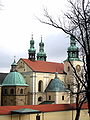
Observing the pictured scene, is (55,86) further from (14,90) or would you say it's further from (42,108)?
(42,108)

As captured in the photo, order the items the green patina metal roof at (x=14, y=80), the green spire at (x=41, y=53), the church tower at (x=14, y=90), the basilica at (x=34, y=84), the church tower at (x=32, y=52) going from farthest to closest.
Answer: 1. the green spire at (x=41, y=53)
2. the church tower at (x=32, y=52)
3. the green patina metal roof at (x=14, y=80)
4. the basilica at (x=34, y=84)
5. the church tower at (x=14, y=90)

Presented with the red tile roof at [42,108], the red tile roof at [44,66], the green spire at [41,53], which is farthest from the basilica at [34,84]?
the red tile roof at [42,108]

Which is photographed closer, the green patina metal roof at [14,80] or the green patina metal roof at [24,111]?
the green patina metal roof at [24,111]

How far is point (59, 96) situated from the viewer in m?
45.7

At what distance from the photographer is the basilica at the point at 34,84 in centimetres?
4306

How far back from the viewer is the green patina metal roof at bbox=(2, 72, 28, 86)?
43719mm

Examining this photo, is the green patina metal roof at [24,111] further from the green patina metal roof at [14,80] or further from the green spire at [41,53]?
the green spire at [41,53]

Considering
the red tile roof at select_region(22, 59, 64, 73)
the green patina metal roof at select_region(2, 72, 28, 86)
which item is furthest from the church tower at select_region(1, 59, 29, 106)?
the red tile roof at select_region(22, 59, 64, 73)

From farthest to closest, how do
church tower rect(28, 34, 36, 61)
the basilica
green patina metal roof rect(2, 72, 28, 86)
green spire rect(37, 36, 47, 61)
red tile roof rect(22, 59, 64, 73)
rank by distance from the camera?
green spire rect(37, 36, 47, 61)
church tower rect(28, 34, 36, 61)
red tile roof rect(22, 59, 64, 73)
green patina metal roof rect(2, 72, 28, 86)
the basilica

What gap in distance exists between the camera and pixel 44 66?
49.7 m

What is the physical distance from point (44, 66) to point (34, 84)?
5.11 meters

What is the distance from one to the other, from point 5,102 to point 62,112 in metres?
17.1

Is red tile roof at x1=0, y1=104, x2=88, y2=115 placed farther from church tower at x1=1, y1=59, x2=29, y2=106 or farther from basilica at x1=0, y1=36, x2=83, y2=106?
church tower at x1=1, y1=59, x2=29, y2=106

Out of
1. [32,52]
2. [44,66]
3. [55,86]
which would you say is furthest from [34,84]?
[32,52]
